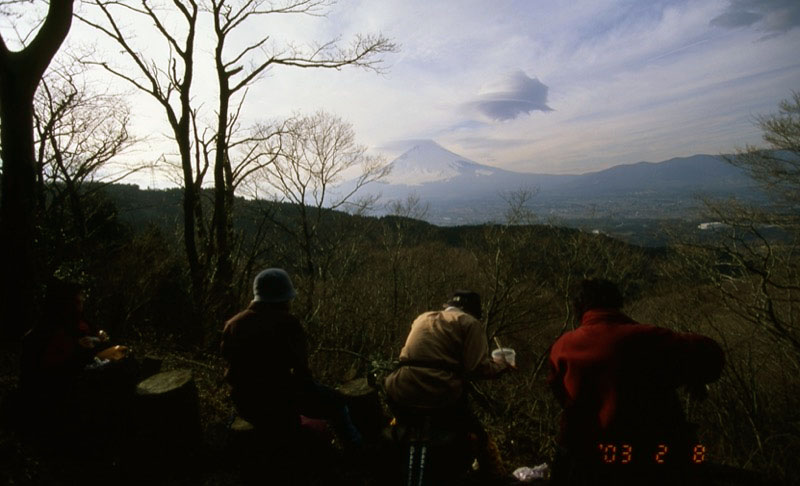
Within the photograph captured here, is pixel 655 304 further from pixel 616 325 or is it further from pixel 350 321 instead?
pixel 616 325

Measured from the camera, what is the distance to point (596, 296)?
2250 millimetres

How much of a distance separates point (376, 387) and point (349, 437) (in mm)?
609

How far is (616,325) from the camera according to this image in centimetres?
206

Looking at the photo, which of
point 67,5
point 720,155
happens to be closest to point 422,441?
point 67,5

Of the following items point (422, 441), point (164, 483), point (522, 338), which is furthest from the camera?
point (522, 338)

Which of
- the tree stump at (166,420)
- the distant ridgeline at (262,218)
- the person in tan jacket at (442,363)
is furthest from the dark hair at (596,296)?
the distant ridgeline at (262,218)

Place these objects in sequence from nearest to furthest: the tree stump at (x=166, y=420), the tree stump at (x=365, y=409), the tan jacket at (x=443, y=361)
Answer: the tan jacket at (x=443, y=361)
the tree stump at (x=166, y=420)
the tree stump at (x=365, y=409)

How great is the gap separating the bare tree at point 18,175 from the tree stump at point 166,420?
113 inches

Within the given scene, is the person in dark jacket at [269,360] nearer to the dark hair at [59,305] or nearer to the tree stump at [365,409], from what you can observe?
the tree stump at [365,409]

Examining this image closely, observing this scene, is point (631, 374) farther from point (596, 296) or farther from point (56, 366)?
point (56, 366)

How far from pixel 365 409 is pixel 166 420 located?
172cm

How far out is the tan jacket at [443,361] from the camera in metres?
2.56
